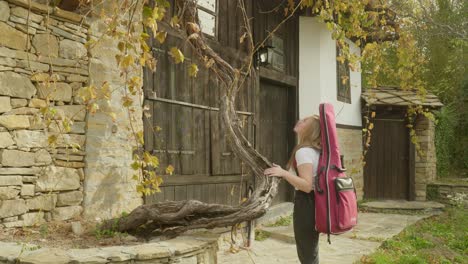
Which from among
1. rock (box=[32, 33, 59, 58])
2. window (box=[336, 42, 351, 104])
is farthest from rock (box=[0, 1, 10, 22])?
window (box=[336, 42, 351, 104])

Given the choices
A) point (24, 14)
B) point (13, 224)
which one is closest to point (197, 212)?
point (13, 224)

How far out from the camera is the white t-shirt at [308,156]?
120 inches

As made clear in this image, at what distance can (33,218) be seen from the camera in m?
3.88

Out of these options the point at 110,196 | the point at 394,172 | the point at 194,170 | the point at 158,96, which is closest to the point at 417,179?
the point at 394,172

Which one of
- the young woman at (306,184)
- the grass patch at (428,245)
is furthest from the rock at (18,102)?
the grass patch at (428,245)

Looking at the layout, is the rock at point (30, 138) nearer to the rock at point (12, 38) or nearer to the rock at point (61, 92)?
the rock at point (61, 92)

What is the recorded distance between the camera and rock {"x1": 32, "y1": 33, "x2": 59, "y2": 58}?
3.97 m

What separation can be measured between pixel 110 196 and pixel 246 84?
3398 millimetres

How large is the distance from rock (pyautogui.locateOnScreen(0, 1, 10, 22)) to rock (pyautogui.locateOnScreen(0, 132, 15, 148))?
3.09 feet

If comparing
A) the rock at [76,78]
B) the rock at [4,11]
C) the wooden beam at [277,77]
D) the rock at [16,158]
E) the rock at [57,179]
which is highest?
the wooden beam at [277,77]

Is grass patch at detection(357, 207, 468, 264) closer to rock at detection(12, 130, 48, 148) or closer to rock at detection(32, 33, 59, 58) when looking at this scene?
rock at detection(12, 130, 48, 148)

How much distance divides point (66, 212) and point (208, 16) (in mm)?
3551

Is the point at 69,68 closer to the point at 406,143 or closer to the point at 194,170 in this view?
the point at 194,170

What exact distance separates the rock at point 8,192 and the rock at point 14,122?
0.50 m
